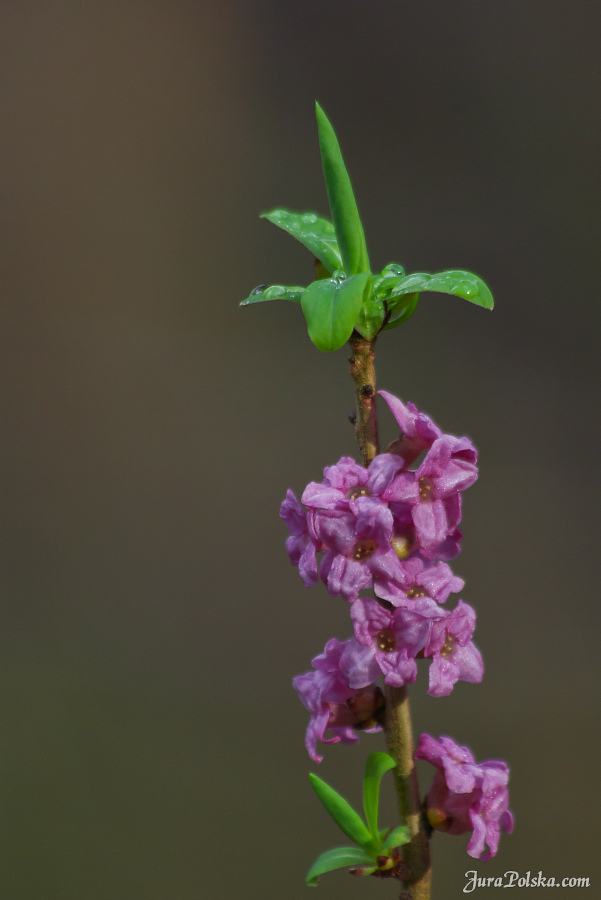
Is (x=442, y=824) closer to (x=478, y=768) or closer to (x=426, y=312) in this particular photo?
(x=478, y=768)

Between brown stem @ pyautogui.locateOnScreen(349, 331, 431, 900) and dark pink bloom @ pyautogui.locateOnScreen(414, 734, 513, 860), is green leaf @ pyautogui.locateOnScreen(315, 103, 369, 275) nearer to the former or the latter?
brown stem @ pyautogui.locateOnScreen(349, 331, 431, 900)

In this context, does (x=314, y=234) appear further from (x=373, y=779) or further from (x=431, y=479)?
(x=373, y=779)

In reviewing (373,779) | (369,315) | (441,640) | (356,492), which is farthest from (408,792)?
(369,315)

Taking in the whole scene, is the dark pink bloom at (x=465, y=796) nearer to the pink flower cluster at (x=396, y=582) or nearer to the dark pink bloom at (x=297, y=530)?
the pink flower cluster at (x=396, y=582)

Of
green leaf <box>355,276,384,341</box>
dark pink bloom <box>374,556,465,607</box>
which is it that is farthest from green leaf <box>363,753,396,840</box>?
green leaf <box>355,276,384,341</box>

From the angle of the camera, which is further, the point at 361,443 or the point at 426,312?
the point at 426,312

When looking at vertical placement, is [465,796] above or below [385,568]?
below

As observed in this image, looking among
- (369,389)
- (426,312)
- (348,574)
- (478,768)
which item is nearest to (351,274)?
(369,389)
